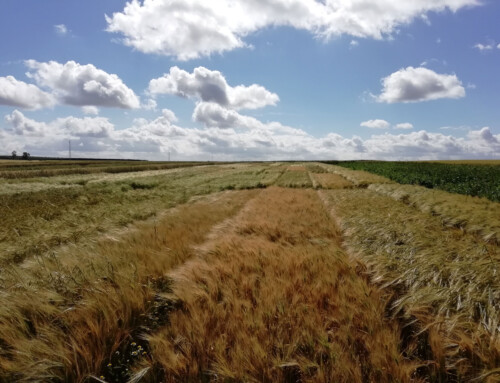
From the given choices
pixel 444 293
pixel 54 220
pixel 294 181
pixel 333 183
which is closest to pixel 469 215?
pixel 444 293

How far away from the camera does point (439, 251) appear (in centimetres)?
436

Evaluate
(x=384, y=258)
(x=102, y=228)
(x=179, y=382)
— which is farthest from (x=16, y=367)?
(x=102, y=228)

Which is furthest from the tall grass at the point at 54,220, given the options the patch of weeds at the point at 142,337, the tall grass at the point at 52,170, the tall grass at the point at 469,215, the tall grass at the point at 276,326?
the tall grass at the point at 52,170

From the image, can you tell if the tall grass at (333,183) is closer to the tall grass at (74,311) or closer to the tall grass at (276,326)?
the tall grass at (276,326)

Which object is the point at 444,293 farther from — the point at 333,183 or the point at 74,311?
the point at 333,183

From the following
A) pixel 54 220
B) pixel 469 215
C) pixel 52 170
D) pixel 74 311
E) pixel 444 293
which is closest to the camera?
pixel 74 311

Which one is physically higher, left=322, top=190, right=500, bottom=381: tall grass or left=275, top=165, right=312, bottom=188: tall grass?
left=275, top=165, right=312, bottom=188: tall grass

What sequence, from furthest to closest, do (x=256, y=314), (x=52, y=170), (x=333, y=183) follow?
(x=52, y=170) → (x=333, y=183) → (x=256, y=314)

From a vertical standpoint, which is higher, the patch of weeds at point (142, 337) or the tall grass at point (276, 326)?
the tall grass at point (276, 326)

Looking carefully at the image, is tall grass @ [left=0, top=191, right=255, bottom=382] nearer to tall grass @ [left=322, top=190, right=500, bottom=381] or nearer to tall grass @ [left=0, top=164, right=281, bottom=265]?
tall grass @ [left=0, top=164, right=281, bottom=265]

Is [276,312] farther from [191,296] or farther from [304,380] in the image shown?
[191,296]

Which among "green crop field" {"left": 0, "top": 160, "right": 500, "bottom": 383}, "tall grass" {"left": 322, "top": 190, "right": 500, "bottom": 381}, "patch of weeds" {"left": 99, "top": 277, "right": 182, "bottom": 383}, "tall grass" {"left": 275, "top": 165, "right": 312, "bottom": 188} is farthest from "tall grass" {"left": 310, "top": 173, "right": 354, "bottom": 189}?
"patch of weeds" {"left": 99, "top": 277, "right": 182, "bottom": 383}

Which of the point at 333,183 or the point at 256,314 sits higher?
the point at 333,183

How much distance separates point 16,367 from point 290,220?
6616mm
